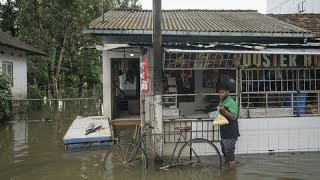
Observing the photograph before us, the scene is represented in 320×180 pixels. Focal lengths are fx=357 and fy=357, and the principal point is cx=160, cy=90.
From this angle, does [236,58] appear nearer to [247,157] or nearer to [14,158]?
[247,157]

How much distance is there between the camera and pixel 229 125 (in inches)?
311

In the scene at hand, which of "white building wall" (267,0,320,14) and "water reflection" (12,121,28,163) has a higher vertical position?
"white building wall" (267,0,320,14)

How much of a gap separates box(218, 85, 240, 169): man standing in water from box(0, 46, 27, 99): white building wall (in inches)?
556

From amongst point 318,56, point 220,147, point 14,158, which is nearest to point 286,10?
point 318,56

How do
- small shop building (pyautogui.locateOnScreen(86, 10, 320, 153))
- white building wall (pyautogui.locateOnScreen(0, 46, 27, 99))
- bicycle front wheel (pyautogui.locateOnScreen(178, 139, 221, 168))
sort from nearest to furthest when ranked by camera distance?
bicycle front wheel (pyautogui.locateOnScreen(178, 139, 221, 168)) < small shop building (pyautogui.locateOnScreen(86, 10, 320, 153)) < white building wall (pyautogui.locateOnScreen(0, 46, 27, 99))

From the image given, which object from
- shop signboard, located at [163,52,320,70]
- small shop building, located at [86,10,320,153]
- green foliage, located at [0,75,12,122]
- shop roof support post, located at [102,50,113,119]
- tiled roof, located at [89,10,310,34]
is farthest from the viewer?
green foliage, located at [0,75,12,122]

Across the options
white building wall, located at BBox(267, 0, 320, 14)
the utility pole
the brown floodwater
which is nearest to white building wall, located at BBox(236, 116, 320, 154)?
the brown floodwater

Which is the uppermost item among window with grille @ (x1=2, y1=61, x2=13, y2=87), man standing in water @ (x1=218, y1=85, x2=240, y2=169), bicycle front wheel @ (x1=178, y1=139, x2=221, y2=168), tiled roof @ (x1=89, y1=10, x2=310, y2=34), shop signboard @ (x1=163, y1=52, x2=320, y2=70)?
tiled roof @ (x1=89, y1=10, x2=310, y2=34)

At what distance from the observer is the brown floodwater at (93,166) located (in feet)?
24.4

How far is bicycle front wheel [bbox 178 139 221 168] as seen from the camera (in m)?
8.09

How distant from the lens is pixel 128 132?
41.5ft

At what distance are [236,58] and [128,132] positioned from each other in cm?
515

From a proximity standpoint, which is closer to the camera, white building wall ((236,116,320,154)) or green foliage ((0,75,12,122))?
white building wall ((236,116,320,154))

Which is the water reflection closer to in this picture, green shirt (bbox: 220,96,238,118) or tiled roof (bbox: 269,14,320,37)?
green shirt (bbox: 220,96,238,118)
